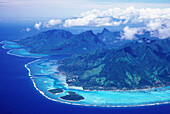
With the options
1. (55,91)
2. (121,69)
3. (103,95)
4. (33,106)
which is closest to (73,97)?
(55,91)

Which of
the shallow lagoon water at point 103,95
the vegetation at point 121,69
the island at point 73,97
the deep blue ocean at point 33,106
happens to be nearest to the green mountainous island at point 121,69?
the vegetation at point 121,69

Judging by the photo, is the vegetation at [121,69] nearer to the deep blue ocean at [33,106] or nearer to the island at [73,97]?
the island at [73,97]

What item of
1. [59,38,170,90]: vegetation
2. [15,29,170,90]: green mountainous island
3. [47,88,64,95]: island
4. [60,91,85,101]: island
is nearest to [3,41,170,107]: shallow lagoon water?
[47,88,64,95]: island

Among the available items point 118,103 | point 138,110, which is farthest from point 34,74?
point 138,110

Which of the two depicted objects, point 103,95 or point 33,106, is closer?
point 33,106

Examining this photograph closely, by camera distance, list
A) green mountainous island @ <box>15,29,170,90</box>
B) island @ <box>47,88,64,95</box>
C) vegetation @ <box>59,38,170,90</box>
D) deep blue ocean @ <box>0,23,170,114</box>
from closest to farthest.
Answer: deep blue ocean @ <box>0,23,170,114</box> < island @ <box>47,88,64,95</box> < green mountainous island @ <box>15,29,170,90</box> < vegetation @ <box>59,38,170,90</box>

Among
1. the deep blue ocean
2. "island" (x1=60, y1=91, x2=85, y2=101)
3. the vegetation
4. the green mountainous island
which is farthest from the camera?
the vegetation

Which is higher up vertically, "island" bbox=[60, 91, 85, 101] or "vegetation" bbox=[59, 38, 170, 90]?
"vegetation" bbox=[59, 38, 170, 90]

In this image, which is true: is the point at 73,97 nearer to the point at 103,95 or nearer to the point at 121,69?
the point at 103,95

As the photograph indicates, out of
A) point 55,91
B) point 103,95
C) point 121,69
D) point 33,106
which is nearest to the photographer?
point 33,106

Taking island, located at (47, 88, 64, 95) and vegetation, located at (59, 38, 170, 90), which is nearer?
island, located at (47, 88, 64, 95)

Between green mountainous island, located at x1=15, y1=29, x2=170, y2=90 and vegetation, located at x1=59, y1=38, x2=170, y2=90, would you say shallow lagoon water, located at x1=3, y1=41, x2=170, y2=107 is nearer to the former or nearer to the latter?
green mountainous island, located at x1=15, y1=29, x2=170, y2=90

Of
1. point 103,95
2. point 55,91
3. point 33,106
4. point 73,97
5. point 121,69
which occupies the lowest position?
point 33,106

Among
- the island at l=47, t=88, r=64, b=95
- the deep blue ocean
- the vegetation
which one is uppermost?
the vegetation
